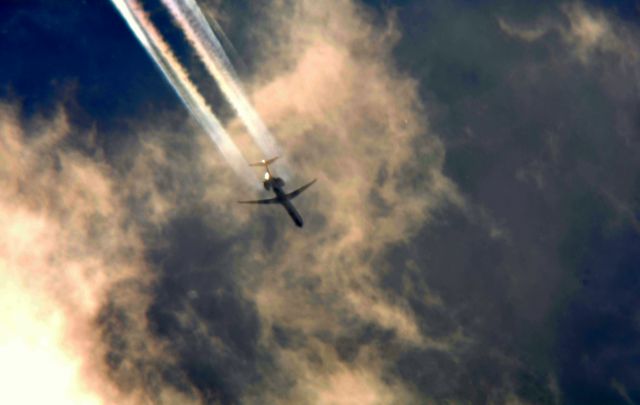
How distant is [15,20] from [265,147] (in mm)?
60954

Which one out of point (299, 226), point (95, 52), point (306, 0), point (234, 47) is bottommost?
point (299, 226)

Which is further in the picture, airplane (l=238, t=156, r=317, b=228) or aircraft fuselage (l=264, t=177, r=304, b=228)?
aircraft fuselage (l=264, t=177, r=304, b=228)

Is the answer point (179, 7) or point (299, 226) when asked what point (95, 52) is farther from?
point (299, 226)

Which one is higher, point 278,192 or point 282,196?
point 282,196

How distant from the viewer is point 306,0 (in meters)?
92.1

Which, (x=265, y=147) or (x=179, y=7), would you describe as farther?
(x=265, y=147)

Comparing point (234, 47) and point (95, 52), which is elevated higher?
point (234, 47)

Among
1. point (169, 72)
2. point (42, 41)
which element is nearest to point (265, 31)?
point (169, 72)

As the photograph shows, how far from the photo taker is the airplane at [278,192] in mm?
79106

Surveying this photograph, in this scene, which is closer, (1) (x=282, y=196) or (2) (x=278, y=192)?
(2) (x=278, y=192)

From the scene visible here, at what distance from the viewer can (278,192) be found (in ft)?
268

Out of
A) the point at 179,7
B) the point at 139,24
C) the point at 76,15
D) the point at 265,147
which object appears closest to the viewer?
the point at 179,7

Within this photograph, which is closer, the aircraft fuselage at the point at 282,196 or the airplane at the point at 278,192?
the airplane at the point at 278,192

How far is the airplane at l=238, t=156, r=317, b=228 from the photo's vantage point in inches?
3114
